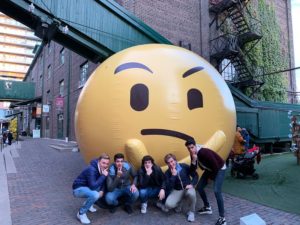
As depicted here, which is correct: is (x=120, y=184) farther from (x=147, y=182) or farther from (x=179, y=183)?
(x=179, y=183)

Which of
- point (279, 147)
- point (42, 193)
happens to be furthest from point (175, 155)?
point (279, 147)

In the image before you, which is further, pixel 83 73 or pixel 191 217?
pixel 83 73

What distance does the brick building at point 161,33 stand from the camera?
1789cm

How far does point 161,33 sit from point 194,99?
42.8 ft

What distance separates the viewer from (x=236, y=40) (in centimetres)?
2052

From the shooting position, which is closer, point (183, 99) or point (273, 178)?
point (183, 99)

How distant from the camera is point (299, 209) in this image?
18.6 feet

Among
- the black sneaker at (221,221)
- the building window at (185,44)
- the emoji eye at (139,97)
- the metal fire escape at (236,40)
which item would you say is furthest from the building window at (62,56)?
the black sneaker at (221,221)

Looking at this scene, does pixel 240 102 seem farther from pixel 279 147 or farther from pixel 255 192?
pixel 255 192

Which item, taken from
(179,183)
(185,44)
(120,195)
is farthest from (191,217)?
(185,44)

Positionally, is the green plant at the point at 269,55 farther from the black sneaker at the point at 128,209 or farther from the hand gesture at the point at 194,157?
the black sneaker at the point at 128,209

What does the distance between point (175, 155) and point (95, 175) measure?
5.60 ft

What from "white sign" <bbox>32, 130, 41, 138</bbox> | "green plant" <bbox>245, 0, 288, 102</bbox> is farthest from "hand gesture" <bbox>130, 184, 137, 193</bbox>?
"white sign" <bbox>32, 130, 41, 138</bbox>

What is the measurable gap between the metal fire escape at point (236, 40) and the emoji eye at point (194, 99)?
15.2 metres
